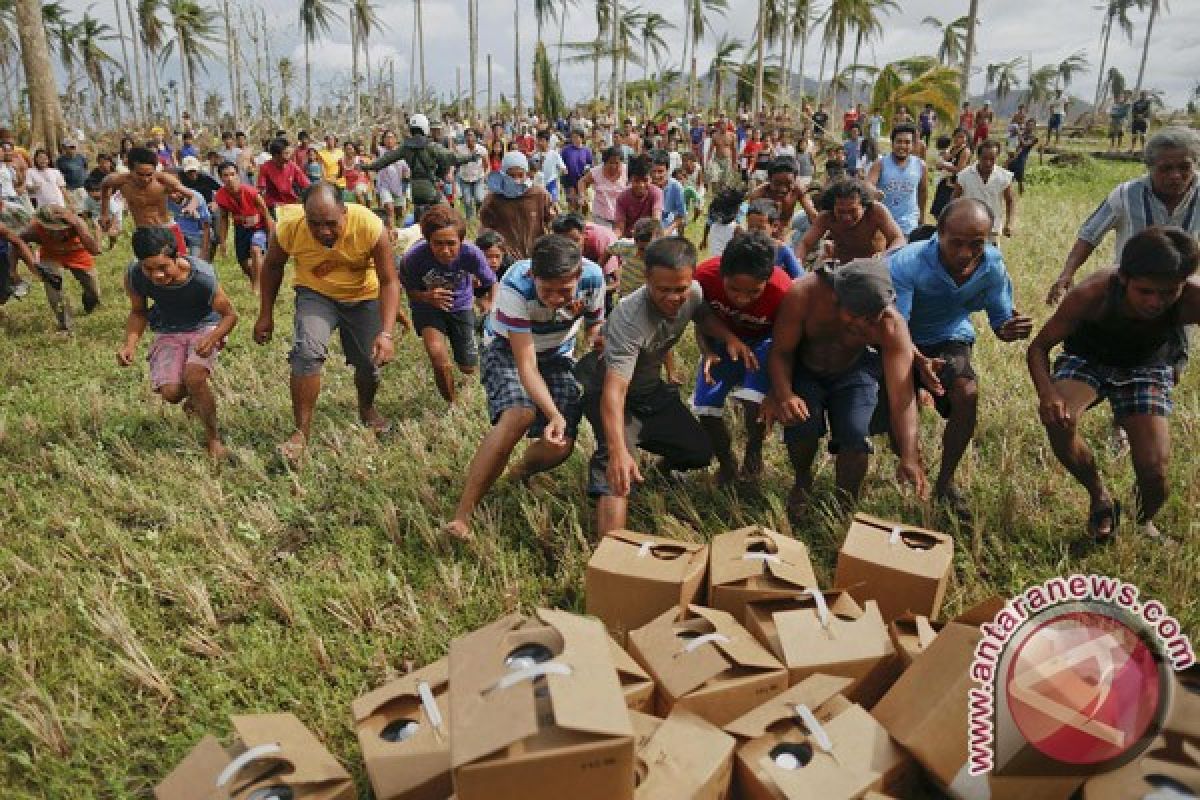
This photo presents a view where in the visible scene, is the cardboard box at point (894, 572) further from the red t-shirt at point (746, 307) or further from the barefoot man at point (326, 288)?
the barefoot man at point (326, 288)

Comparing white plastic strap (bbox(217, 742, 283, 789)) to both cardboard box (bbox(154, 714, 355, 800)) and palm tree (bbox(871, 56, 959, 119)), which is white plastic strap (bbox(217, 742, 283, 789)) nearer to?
cardboard box (bbox(154, 714, 355, 800))

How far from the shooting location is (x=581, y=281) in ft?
13.3

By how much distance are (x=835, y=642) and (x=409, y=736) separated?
125 centimetres

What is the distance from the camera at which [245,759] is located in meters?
1.85

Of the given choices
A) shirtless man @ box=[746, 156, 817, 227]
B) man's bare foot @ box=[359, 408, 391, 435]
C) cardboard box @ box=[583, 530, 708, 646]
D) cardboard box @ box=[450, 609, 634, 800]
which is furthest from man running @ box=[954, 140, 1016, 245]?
cardboard box @ box=[450, 609, 634, 800]

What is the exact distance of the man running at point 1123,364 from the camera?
3043 millimetres

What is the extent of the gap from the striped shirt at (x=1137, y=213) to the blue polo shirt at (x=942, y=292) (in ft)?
2.51

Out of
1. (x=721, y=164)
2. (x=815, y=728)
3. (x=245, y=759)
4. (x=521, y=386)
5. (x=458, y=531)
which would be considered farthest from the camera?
(x=721, y=164)

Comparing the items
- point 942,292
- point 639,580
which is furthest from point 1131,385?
point 639,580

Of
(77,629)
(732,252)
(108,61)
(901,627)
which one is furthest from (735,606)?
(108,61)

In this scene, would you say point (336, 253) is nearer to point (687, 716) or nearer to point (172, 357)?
point (172, 357)

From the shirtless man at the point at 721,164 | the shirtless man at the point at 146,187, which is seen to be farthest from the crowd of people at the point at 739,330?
the shirtless man at the point at 721,164

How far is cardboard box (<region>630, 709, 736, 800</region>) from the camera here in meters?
1.81

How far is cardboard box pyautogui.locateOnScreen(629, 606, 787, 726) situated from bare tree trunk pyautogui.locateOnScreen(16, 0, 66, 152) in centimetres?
1814
